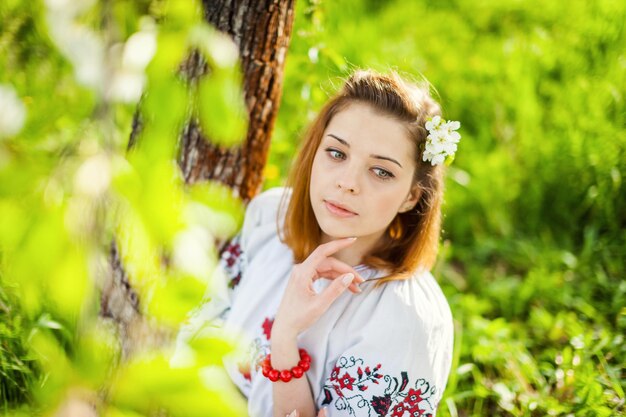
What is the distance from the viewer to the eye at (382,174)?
167 centimetres

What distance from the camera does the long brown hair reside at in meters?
1.71

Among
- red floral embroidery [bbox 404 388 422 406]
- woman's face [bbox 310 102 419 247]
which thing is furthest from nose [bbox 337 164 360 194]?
red floral embroidery [bbox 404 388 422 406]

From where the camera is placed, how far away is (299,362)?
1.68 metres

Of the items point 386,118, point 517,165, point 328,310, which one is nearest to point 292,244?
point 328,310

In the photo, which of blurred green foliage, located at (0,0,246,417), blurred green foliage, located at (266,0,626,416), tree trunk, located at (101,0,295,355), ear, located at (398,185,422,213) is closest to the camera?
blurred green foliage, located at (0,0,246,417)

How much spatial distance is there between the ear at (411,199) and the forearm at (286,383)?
20.9 inches

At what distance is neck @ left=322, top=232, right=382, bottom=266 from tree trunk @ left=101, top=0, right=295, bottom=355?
0.54 m

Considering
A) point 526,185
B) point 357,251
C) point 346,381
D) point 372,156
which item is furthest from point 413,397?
point 526,185

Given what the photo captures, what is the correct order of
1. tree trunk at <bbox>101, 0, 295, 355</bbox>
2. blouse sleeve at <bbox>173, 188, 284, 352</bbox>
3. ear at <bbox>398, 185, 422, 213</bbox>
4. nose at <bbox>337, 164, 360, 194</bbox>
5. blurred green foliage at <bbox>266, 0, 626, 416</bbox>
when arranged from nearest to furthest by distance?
1. nose at <bbox>337, 164, 360, 194</bbox>
2. ear at <bbox>398, 185, 422, 213</bbox>
3. tree trunk at <bbox>101, 0, 295, 355</bbox>
4. blouse sleeve at <bbox>173, 188, 284, 352</bbox>
5. blurred green foliage at <bbox>266, 0, 626, 416</bbox>

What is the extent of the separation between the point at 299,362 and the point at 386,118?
0.77 metres

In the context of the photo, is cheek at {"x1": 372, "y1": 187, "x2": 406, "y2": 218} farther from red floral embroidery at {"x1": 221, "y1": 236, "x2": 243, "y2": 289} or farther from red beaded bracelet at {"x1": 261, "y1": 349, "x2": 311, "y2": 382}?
red floral embroidery at {"x1": 221, "y1": 236, "x2": 243, "y2": 289}

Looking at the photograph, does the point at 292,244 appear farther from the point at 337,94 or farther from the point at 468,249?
the point at 468,249

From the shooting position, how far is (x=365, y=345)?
1650 millimetres

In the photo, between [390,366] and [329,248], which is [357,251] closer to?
[329,248]
